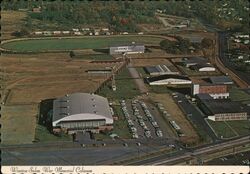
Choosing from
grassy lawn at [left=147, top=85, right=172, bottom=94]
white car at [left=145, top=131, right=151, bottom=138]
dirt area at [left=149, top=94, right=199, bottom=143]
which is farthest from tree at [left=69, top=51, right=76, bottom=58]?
white car at [left=145, top=131, right=151, bottom=138]

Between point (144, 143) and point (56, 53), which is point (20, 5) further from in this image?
point (144, 143)

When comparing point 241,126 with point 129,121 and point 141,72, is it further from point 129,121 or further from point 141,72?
point 141,72

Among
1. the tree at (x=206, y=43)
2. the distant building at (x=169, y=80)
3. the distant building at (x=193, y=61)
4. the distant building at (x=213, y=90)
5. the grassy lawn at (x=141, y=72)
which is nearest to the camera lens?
the distant building at (x=213, y=90)

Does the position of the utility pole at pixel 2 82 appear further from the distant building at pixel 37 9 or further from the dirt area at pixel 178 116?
the distant building at pixel 37 9

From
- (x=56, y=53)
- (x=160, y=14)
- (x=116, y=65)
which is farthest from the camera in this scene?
(x=160, y=14)

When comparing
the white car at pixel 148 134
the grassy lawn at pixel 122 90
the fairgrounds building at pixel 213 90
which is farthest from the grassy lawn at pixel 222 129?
the grassy lawn at pixel 122 90

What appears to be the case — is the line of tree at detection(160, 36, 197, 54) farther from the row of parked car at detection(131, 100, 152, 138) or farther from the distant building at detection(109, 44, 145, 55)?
the row of parked car at detection(131, 100, 152, 138)

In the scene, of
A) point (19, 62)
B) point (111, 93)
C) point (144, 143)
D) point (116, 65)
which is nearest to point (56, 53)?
point (19, 62)
